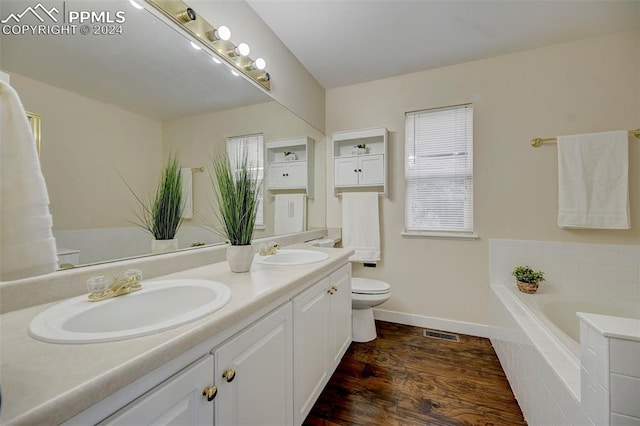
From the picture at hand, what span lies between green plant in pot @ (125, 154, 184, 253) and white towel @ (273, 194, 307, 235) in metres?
0.91

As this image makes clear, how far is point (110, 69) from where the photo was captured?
0.99 metres

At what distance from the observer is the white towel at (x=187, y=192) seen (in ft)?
4.13

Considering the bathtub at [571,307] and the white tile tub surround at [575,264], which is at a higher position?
the white tile tub surround at [575,264]

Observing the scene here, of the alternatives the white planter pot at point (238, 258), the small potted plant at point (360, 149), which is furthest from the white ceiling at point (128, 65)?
the small potted plant at point (360, 149)

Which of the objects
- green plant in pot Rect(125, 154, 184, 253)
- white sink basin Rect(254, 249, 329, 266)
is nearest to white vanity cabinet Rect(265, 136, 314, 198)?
white sink basin Rect(254, 249, 329, 266)

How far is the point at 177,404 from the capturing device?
610 mm

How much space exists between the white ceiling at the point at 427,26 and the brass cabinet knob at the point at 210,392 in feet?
6.85

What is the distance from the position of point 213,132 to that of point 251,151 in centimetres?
32

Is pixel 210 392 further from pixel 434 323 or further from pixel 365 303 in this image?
pixel 434 323

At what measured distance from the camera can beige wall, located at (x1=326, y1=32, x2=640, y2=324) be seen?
1.95m

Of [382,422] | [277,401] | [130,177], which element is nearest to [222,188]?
[130,177]

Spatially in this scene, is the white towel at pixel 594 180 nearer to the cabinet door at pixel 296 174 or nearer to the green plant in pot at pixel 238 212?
the cabinet door at pixel 296 174

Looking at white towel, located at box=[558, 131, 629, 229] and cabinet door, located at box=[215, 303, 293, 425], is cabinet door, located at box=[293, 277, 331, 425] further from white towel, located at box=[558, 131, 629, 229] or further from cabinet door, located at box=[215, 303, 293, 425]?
white towel, located at box=[558, 131, 629, 229]

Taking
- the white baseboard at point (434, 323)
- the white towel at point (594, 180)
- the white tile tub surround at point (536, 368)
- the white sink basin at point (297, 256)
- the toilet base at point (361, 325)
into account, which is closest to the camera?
the white tile tub surround at point (536, 368)
